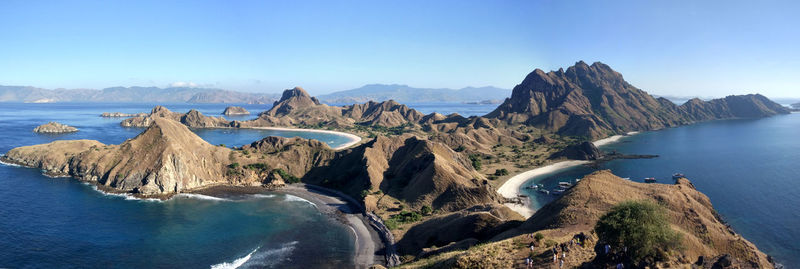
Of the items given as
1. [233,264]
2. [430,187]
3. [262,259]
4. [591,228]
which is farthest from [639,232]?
[430,187]

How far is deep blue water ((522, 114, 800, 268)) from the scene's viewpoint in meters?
78.0

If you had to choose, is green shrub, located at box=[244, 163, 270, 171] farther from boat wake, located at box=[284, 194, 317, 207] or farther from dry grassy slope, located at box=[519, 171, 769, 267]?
dry grassy slope, located at box=[519, 171, 769, 267]

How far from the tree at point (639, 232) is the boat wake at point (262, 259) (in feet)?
174

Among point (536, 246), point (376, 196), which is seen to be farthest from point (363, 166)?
point (536, 246)

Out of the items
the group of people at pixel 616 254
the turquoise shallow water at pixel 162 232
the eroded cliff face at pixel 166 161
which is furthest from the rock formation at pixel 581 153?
the group of people at pixel 616 254

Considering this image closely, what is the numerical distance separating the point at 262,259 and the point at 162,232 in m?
27.2

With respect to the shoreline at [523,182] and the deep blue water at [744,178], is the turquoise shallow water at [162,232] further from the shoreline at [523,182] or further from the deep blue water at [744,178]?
the deep blue water at [744,178]

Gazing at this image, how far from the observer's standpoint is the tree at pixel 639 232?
3716 cm

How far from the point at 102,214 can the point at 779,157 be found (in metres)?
239

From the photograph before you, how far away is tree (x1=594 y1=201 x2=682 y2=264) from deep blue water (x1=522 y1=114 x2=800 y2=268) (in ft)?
156

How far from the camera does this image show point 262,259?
68188 millimetres

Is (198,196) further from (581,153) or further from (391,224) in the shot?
(581,153)

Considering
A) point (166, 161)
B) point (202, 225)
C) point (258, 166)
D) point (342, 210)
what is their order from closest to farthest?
point (202, 225)
point (342, 210)
point (166, 161)
point (258, 166)

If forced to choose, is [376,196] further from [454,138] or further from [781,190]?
[781,190]
